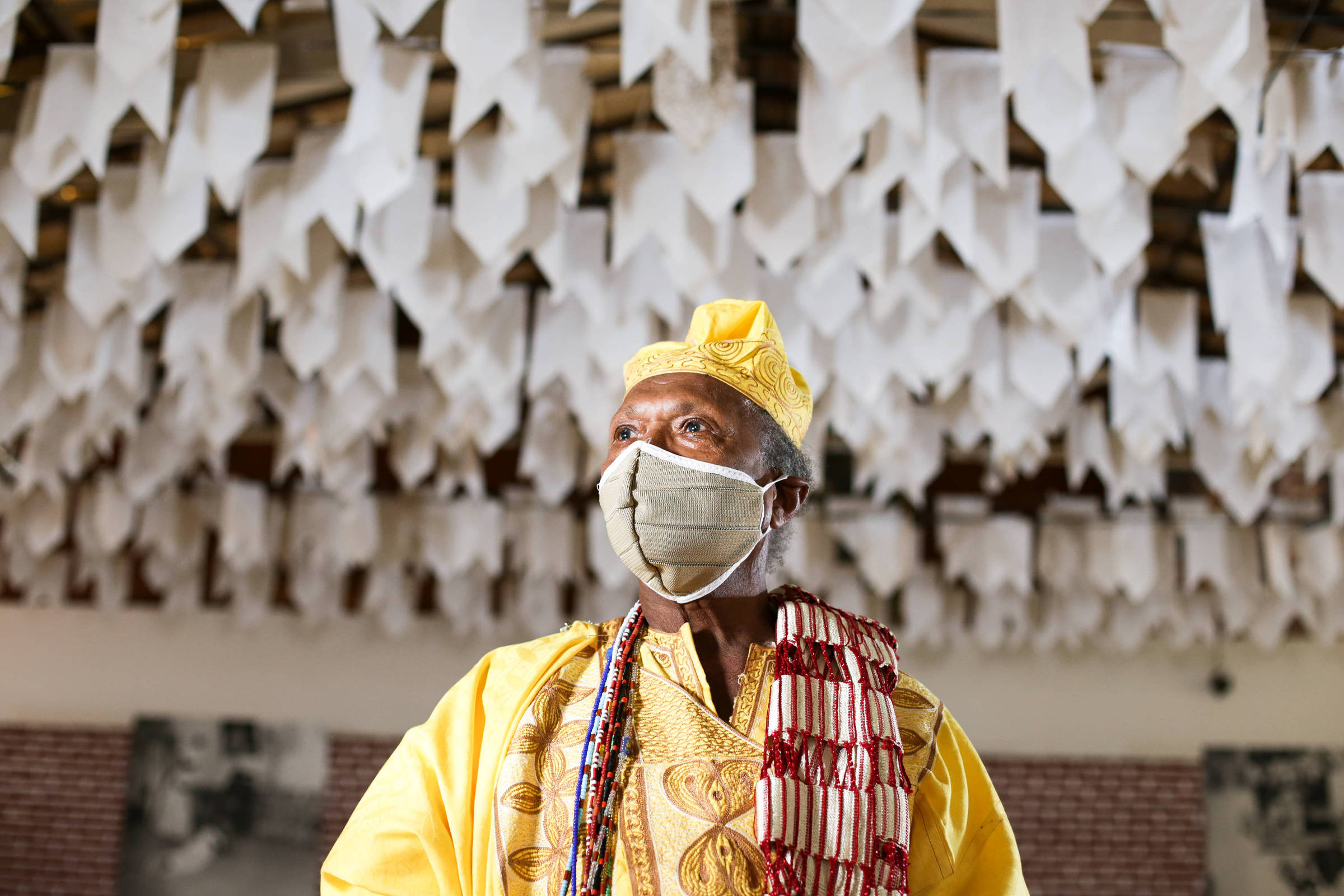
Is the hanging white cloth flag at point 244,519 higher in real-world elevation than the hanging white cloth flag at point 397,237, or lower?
lower

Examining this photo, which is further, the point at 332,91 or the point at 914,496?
A: the point at 914,496

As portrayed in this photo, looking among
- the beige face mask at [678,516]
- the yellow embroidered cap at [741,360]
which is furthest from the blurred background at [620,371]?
the beige face mask at [678,516]

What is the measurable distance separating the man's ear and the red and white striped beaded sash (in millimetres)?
100

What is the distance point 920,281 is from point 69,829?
6691mm

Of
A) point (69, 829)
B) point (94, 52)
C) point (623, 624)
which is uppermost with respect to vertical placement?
point (94, 52)

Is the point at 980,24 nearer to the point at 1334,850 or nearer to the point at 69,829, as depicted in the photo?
the point at 1334,850

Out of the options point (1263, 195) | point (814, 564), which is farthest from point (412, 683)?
point (1263, 195)

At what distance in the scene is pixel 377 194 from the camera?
274cm

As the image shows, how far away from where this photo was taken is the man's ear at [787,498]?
1279 millimetres

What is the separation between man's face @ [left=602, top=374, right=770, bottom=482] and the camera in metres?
1.21

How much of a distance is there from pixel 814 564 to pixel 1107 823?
2.77 meters

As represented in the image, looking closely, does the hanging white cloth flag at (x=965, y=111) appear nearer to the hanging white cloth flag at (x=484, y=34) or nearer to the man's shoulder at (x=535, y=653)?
the hanging white cloth flag at (x=484, y=34)

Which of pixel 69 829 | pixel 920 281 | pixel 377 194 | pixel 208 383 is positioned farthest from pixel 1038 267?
pixel 69 829

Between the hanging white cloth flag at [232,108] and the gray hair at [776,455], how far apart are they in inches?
74.0
